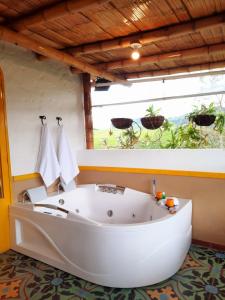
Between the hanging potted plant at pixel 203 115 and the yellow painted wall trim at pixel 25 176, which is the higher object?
the hanging potted plant at pixel 203 115

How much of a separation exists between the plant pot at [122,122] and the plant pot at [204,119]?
2.94 feet

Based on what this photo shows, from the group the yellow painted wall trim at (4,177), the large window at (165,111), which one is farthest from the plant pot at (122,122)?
the yellow painted wall trim at (4,177)

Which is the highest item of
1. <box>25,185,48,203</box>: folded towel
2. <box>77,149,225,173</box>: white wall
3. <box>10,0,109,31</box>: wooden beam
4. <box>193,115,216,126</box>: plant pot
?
<box>10,0,109,31</box>: wooden beam

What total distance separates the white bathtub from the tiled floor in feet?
0.21

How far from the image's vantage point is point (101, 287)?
2.01 m

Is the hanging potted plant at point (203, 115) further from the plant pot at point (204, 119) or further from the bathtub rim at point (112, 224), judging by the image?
the bathtub rim at point (112, 224)

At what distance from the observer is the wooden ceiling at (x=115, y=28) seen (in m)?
1.82

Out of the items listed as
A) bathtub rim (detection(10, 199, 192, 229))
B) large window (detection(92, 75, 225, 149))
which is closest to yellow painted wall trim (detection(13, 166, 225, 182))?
bathtub rim (detection(10, 199, 192, 229))

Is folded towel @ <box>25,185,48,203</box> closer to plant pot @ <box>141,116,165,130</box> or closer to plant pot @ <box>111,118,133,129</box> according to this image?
plant pot @ <box>111,118,133,129</box>

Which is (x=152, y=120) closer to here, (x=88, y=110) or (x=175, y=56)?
(x=175, y=56)

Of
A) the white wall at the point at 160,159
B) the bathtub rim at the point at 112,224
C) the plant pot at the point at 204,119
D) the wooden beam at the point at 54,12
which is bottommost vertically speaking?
the bathtub rim at the point at 112,224

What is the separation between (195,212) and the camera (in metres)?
2.67

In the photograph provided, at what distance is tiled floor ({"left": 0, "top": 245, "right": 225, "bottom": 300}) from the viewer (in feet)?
6.21

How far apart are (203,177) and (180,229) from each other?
0.71 meters
